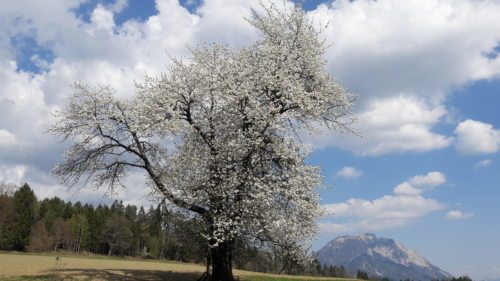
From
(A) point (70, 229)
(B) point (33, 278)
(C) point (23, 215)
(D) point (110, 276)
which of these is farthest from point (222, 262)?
(A) point (70, 229)

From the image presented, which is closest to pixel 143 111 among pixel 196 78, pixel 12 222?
pixel 196 78

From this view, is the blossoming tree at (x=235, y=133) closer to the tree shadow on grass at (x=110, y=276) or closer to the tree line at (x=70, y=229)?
the tree shadow on grass at (x=110, y=276)

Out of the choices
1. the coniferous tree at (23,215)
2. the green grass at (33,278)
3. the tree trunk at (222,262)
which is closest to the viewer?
the green grass at (33,278)

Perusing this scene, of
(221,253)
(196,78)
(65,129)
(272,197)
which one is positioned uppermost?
(196,78)

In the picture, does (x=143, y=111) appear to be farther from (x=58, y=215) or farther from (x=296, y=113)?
(x=58, y=215)

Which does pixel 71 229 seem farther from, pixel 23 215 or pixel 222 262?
pixel 222 262

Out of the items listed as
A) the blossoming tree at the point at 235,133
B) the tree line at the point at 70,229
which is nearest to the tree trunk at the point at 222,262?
the blossoming tree at the point at 235,133

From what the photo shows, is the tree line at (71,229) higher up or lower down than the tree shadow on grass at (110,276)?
higher up

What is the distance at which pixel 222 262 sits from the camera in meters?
33.0

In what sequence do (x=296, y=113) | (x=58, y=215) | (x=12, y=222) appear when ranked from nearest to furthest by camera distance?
(x=296, y=113)
(x=12, y=222)
(x=58, y=215)

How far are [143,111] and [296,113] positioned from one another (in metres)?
10.3

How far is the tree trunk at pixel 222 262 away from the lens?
32.8 metres

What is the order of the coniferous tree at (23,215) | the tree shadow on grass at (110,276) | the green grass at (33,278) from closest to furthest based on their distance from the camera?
the green grass at (33,278) < the tree shadow on grass at (110,276) < the coniferous tree at (23,215)

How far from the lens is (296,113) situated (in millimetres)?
32750
